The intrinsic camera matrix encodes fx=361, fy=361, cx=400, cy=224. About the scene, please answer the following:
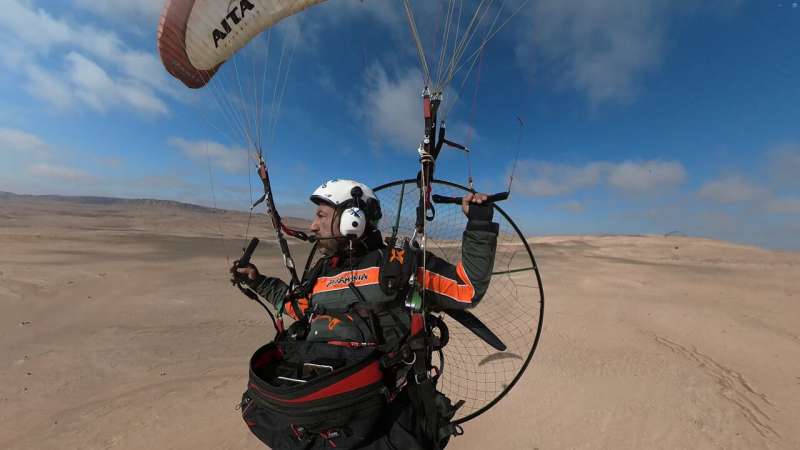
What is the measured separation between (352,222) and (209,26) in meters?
3.30

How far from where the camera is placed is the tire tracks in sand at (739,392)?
14.7ft

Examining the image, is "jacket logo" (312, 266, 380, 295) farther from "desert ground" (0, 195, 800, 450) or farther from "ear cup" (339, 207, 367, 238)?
"desert ground" (0, 195, 800, 450)

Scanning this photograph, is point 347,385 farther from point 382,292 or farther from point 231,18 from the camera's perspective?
point 231,18

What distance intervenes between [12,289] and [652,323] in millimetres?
15566

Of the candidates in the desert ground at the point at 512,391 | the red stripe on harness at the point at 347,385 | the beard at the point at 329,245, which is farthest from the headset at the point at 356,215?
the desert ground at the point at 512,391

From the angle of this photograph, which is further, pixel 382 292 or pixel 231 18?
pixel 231 18

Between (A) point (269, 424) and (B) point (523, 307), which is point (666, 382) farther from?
(A) point (269, 424)

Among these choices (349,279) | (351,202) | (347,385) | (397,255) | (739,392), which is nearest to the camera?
(347,385)

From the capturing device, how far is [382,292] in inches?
96.3

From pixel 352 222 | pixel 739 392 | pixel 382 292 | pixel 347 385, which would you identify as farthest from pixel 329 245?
pixel 739 392

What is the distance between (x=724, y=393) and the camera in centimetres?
518

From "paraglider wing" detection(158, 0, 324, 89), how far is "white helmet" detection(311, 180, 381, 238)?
248 centimetres

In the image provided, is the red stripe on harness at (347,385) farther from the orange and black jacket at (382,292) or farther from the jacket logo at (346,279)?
the jacket logo at (346,279)

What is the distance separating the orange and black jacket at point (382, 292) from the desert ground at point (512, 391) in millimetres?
2690
